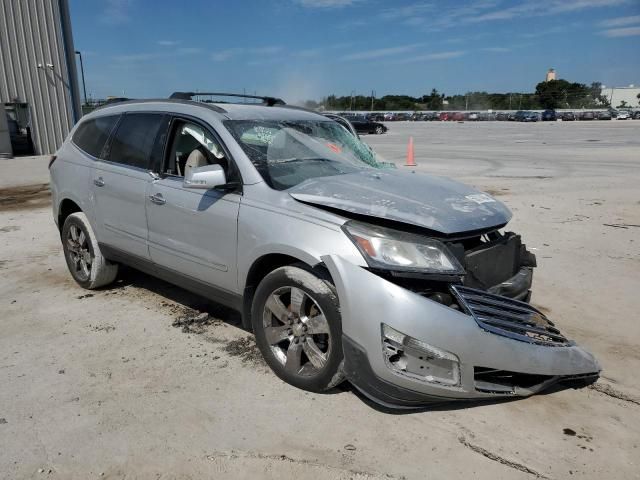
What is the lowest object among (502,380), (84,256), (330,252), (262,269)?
(502,380)

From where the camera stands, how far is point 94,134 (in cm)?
498

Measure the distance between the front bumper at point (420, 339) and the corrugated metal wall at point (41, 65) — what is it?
21.9 m

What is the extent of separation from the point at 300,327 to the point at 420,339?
788 millimetres

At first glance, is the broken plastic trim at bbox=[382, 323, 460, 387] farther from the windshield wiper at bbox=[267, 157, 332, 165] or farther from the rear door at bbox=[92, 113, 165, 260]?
the rear door at bbox=[92, 113, 165, 260]

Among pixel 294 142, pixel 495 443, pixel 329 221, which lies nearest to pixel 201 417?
pixel 329 221

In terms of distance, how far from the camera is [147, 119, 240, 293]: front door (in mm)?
3525

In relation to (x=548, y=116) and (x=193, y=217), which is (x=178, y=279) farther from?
(x=548, y=116)

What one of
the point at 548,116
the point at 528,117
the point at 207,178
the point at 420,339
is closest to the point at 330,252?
the point at 420,339

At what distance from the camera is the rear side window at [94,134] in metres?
4.80

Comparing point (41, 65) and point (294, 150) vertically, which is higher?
point (41, 65)

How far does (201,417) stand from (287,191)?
1426mm

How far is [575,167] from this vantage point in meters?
14.6

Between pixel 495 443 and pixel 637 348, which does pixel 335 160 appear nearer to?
pixel 495 443

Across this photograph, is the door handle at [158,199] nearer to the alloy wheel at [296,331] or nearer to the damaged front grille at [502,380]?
the alloy wheel at [296,331]
